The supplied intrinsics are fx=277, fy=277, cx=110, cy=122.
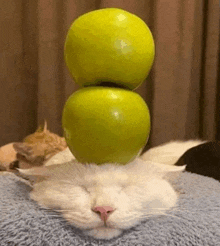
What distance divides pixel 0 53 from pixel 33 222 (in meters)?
1.25

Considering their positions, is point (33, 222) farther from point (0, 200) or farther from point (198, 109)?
point (198, 109)

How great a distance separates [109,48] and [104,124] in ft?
0.52

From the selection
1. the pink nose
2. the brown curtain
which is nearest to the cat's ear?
the pink nose

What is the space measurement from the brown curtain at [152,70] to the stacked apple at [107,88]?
2.80 ft

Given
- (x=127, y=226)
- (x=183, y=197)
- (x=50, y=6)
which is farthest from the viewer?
(x=50, y=6)

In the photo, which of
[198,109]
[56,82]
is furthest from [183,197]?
[56,82]

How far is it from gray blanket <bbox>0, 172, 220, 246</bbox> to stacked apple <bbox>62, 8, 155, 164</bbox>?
0.15 metres

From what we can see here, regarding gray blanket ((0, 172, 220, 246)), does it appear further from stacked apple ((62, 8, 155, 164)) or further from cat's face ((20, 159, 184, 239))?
stacked apple ((62, 8, 155, 164))

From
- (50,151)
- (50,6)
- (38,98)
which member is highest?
(50,6)

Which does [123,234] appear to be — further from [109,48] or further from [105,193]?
[109,48]

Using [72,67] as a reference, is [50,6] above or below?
above

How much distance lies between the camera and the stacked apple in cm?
57

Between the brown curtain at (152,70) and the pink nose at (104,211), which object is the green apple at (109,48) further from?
the brown curtain at (152,70)

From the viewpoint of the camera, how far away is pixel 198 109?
4.91 ft
